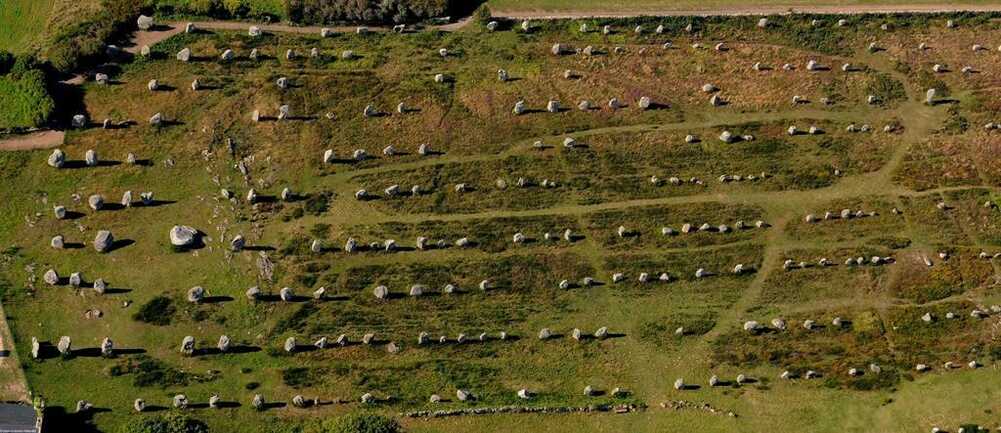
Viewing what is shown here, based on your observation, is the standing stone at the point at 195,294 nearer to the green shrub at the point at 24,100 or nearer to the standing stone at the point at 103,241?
the standing stone at the point at 103,241

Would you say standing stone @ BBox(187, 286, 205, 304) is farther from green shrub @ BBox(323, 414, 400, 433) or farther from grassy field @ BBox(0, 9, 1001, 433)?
green shrub @ BBox(323, 414, 400, 433)

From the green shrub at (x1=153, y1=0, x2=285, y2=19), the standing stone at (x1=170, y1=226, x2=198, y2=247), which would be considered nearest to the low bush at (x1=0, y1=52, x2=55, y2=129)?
the green shrub at (x1=153, y1=0, x2=285, y2=19)

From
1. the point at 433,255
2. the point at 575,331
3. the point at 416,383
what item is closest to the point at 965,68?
the point at 575,331

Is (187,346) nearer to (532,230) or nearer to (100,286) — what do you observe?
(100,286)

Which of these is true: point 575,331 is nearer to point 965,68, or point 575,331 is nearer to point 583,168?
point 583,168

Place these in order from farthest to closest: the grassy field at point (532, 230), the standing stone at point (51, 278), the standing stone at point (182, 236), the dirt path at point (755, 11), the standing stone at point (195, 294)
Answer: the dirt path at point (755, 11)
the standing stone at point (182, 236)
the standing stone at point (195, 294)
the standing stone at point (51, 278)
the grassy field at point (532, 230)

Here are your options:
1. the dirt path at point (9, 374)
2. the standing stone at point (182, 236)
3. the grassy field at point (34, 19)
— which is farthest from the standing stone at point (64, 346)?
the grassy field at point (34, 19)
